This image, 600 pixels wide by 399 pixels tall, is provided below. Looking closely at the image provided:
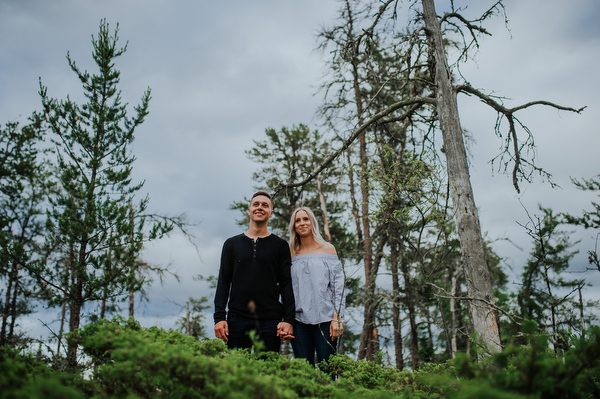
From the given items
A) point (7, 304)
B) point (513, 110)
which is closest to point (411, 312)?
point (513, 110)

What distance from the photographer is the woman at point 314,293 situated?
12.3ft

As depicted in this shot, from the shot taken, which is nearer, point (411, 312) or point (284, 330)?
point (284, 330)

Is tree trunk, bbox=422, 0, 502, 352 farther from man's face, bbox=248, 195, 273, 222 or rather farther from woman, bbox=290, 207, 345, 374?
man's face, bbox=248, 195, 273, 222

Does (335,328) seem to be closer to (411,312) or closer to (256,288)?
(256,288)

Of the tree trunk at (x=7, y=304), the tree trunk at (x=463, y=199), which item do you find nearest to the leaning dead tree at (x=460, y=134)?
the tree trunk at (x=463, y=199)

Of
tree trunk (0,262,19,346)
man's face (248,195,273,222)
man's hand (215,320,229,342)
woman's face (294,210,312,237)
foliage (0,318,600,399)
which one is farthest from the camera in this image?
tree trunk (0,262,19,346)

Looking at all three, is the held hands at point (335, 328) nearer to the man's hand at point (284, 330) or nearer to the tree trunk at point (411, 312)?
the man's hand at point (284, 330)

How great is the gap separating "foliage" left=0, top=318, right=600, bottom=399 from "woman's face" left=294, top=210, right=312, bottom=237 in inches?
72.2

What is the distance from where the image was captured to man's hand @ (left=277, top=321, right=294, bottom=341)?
11.5 feet

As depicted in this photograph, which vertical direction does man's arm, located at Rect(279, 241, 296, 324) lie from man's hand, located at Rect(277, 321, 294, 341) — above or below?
above

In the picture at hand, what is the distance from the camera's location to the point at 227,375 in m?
1.51

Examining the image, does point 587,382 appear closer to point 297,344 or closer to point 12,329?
point 297,344

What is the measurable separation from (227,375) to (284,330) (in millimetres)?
2077

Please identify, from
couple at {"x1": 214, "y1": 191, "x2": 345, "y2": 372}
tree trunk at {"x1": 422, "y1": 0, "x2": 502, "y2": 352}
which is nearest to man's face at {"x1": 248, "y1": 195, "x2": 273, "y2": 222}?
couple at {"x1": 214, "y1": 191, "x2": 345, "y2": 372}
